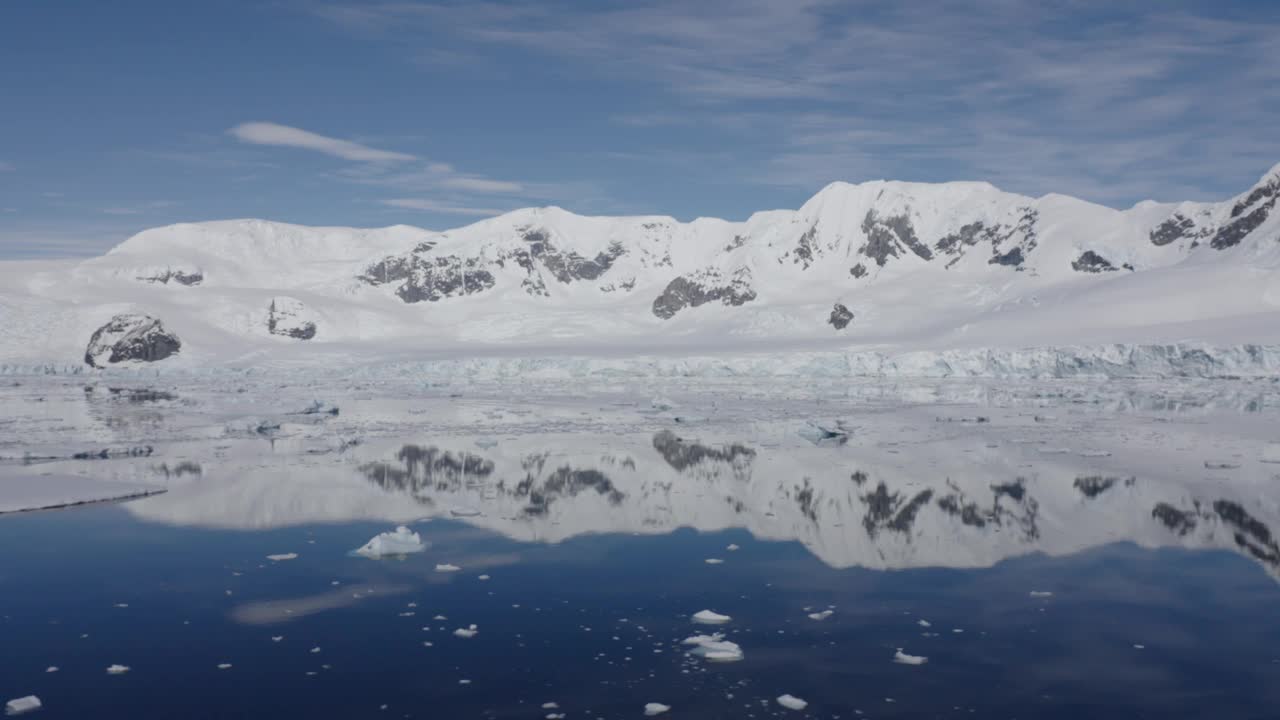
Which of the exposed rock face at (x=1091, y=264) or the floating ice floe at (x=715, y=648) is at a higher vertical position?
the exposed rock face at (x=1091, y=264)

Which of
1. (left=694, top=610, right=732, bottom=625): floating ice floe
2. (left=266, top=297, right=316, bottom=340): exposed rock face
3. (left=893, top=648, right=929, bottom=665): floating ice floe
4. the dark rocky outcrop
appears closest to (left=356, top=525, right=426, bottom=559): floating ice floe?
(left=694, top=610, right=732, bottom=625): floating ice floe

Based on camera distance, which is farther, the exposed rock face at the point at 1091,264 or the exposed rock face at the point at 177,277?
the exposed rock face at the point at 177,277

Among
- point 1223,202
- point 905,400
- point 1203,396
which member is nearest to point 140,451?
point 905,400

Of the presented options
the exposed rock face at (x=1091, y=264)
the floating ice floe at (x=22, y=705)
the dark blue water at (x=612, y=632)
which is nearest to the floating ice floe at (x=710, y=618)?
the dark blue water at (x=612, y=632)

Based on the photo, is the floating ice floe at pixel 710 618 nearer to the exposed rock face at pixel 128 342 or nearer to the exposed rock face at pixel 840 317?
the exposed rock face at pixel 840 317

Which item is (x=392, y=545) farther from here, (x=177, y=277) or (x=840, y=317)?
(x=177, y=277)

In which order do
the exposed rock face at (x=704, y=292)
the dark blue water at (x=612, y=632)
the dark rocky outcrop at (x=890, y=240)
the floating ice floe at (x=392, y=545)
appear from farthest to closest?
the dark rocky outcrop at (x=890, y=240) → the exposed rock face at (x=704, y=292) → the floating ice floe at (x=392, y=545) → the dark blue water at (x=612, y=632)

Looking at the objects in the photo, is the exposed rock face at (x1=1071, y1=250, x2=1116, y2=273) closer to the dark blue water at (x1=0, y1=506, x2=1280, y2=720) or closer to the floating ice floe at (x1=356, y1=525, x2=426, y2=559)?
the dark blue water at (x1=0, y1=506, x2=1280, y2=720)
